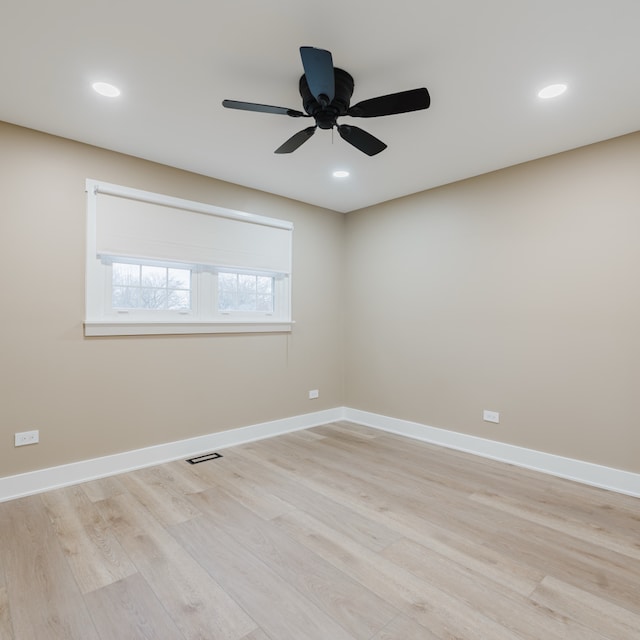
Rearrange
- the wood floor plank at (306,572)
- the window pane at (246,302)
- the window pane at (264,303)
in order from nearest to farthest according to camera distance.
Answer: the wood floor plank at (306,572), the window pane at (246,302), the window pane at (264,303)

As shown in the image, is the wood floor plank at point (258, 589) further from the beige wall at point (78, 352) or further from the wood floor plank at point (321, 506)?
the beige wall at point (78, 352)

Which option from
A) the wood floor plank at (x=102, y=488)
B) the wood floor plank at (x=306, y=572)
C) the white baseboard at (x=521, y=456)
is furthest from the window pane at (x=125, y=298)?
the white baseboard at (x=521, y=456)

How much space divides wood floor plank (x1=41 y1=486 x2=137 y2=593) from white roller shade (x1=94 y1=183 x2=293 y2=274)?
6.12ft

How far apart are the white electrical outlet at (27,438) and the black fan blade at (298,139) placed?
270 cm

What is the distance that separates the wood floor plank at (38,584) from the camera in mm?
1604

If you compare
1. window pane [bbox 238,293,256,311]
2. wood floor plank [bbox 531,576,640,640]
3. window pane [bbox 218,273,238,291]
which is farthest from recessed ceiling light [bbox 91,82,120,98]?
wood floor plank [bbox 531,576,640,640]

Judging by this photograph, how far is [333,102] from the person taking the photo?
218 cm

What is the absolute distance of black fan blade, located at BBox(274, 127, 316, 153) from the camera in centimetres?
234

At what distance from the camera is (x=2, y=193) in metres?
2.77

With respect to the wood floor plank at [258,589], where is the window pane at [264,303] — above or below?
above

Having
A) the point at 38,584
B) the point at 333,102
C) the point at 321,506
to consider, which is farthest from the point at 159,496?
the point at 333,102

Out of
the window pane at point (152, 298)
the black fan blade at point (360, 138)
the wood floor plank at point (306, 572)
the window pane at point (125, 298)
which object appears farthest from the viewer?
the window pane at point (152, 298)

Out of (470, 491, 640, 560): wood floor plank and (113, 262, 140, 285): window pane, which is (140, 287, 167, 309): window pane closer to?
(113, 262, 140, 285): window pane

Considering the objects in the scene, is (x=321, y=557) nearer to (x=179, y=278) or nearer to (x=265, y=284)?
(x=179, y=278)
